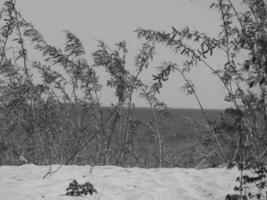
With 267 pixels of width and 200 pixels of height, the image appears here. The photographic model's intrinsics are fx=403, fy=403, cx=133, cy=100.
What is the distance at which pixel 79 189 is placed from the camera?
17.1 feet

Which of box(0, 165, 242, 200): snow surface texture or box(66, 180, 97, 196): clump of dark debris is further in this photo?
box(0, 165, 242, 200): snow surface texture

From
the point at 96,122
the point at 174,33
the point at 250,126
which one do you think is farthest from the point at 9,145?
the point at 250,126

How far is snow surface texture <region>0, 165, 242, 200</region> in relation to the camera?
17.2 feet

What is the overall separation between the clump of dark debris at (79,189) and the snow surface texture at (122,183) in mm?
78

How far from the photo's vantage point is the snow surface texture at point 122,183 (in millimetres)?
5238

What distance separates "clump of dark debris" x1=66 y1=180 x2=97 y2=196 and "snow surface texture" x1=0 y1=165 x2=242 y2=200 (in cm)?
8

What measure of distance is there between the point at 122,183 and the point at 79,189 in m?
0.77

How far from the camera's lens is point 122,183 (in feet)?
18.9

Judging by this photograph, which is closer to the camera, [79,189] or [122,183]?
[79,189]

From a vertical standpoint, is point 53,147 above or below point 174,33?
below

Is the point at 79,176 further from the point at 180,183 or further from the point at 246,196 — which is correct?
the point at 246,196

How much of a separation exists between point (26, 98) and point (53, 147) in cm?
139

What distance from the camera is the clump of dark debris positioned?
5.09 metres

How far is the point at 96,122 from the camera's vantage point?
932cm
